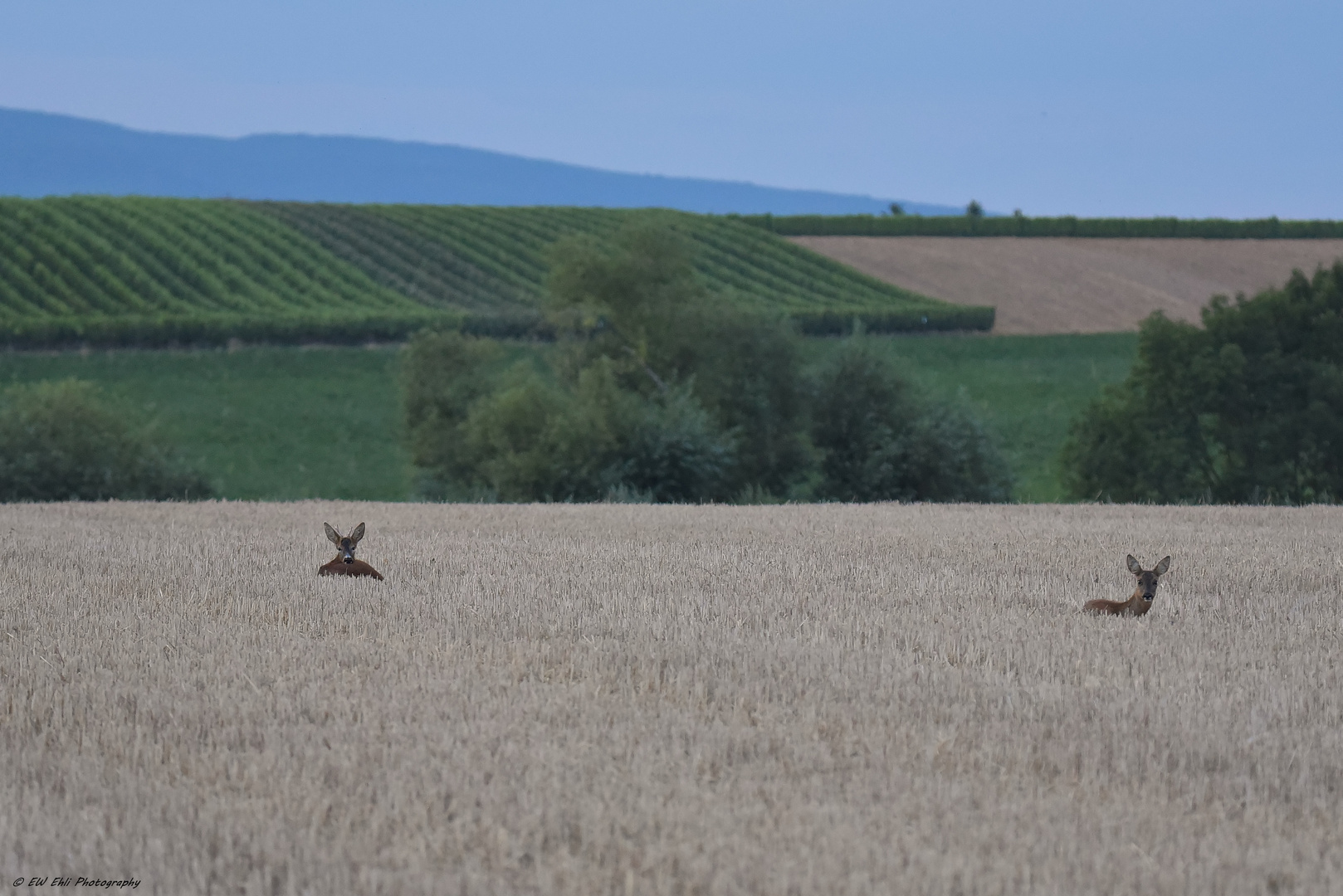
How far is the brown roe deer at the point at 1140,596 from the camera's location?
32.9ft

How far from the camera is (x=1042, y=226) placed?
303 ft

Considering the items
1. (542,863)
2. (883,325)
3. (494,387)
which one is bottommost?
(542,863)

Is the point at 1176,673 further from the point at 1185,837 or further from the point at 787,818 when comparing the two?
the point at 787,818

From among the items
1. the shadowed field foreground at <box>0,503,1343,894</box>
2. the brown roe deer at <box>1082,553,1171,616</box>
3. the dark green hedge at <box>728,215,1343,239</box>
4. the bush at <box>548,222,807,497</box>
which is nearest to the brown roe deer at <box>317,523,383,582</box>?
the shadowed field foreground at <box>0,503,1343,894</box>

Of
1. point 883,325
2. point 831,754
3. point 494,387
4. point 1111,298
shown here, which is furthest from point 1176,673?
point 1111,298

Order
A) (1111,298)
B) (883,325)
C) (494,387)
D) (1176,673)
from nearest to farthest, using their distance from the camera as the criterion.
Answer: (1176,673) < (494,387) < (883,325) < (1111,298)

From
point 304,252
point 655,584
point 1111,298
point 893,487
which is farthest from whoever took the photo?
point 1111,298

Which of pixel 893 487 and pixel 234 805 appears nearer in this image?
pixel 234 805

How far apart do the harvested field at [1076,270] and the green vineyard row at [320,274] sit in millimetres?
3396

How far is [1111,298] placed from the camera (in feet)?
247

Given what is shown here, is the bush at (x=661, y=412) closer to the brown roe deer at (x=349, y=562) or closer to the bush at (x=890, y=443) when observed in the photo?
the bush at (x=890, y=443)

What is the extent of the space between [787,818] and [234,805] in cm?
221

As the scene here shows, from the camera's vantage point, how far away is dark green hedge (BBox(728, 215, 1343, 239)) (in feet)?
297

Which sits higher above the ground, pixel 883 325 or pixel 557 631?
pixel 883 325
